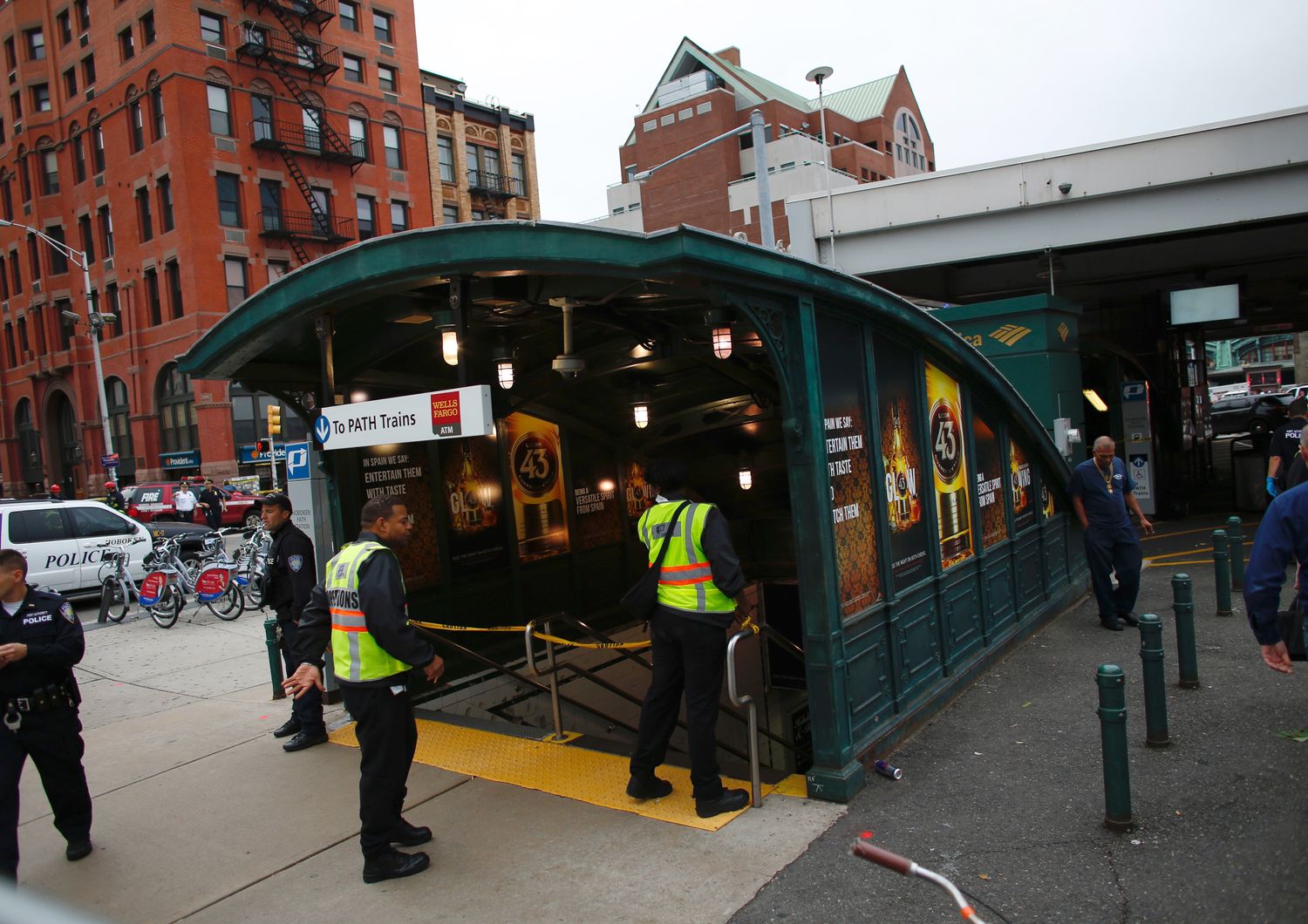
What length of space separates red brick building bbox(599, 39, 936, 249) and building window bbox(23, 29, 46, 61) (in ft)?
98.8

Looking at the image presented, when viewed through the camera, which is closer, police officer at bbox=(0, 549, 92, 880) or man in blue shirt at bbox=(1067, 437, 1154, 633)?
police officer at bbox=(0, 549, 92, 880)

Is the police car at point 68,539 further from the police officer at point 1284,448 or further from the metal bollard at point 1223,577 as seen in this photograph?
the police officer at point 1284,448

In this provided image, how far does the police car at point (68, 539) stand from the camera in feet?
49.3

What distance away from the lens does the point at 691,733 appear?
5250 mm

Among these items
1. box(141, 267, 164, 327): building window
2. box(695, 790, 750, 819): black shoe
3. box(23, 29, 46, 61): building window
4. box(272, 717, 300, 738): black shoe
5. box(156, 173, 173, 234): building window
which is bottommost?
box(695, 790, 750, 819): black shoe

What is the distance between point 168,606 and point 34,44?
42831 mm

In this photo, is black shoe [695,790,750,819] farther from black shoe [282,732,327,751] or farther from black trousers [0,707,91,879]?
black trousers [0,707,91,879]

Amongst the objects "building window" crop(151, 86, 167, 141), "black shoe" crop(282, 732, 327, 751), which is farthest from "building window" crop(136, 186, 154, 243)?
"black shoe" crop(282, 732, 327, 751)

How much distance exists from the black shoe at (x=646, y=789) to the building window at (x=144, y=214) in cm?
3899

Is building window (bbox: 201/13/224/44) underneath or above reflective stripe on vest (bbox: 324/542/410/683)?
above

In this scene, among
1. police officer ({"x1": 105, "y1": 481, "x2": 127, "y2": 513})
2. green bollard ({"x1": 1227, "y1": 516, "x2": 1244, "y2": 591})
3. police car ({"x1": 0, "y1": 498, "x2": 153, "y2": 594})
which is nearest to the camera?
green bollard ({"x1": 1227, "y1": 516, "x2": 1244, "y2": 591})

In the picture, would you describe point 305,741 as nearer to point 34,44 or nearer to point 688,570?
point 688,570

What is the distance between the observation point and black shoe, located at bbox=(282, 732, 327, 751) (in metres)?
7.02

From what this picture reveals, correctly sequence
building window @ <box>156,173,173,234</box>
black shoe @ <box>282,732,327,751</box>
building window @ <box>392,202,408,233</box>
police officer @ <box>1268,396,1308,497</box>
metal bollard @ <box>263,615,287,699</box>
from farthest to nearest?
1. building window @ <box>392,202,408,233</box>
2. building window @ <box>156,173,173,234</box>
3. police officer @ <box>1268,396,1308,497</box>
4. metal bollard @ <box>263,615,287,699</box>
5. black shoe @ <box>282,732,327,751</box>
